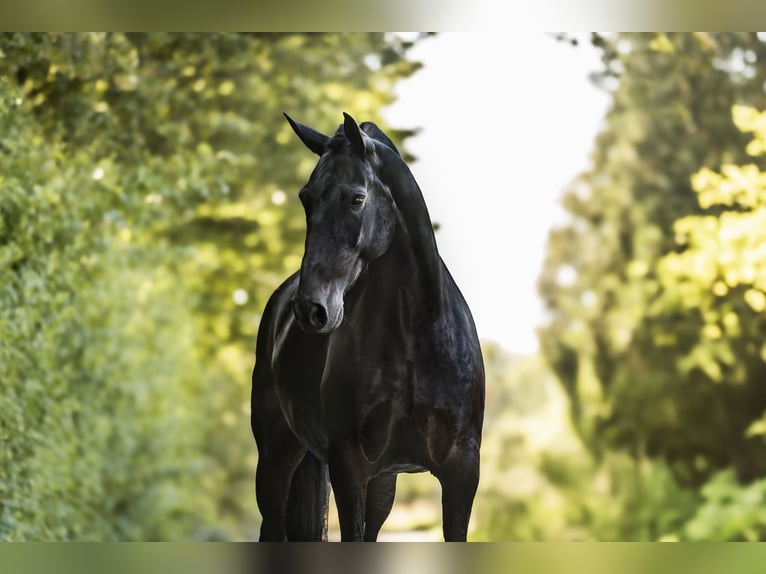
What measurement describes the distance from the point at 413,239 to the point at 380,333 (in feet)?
0.87

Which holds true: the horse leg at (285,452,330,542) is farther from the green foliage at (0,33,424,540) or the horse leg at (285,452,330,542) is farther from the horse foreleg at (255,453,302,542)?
the green foliage at (0,33,424,540)

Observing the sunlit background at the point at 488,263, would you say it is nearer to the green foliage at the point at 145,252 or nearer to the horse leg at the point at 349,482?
the green foliage at the point at 145,252

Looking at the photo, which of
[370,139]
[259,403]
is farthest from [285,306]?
[370,139]

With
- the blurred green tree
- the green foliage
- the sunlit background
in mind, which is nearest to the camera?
the green foliage

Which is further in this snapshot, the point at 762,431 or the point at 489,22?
the point at 762,431

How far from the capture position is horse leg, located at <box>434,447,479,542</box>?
2996 mm

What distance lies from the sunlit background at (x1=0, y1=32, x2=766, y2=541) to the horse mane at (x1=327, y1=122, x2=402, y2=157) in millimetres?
5238

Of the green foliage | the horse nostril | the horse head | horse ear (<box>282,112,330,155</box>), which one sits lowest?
the horse nostril

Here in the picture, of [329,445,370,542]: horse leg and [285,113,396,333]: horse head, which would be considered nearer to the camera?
[285,113,396,333]: horse head

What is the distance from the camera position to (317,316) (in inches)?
110

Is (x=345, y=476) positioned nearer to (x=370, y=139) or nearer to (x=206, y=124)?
(x=370, y=139)

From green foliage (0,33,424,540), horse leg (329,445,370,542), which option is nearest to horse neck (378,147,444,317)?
horse leg (329,445,370,542)

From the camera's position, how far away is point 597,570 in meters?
3.24

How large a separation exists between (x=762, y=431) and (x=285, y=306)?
23.4 ft
